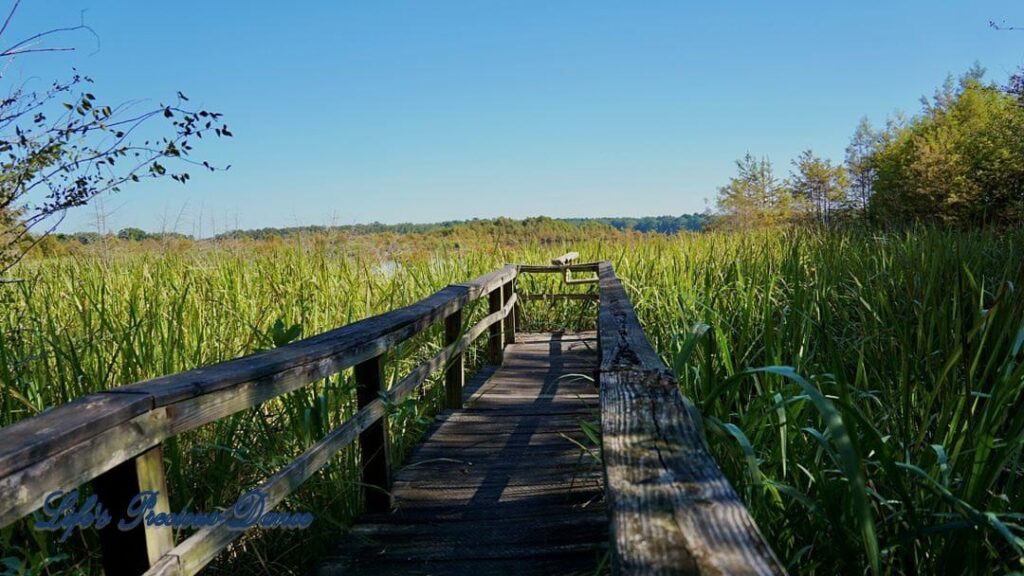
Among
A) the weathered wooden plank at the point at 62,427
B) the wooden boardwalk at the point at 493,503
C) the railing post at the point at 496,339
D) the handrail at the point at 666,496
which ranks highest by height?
the weathered wooden plank at the point at 62,427

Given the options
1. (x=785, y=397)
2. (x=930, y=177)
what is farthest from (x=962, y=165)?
(x=785, y=397)

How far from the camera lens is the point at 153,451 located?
1309mm

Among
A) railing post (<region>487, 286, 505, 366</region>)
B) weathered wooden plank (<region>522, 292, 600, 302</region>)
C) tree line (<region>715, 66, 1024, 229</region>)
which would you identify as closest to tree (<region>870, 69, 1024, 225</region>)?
tree line (<region>715, 66, 1024, 229</region>)

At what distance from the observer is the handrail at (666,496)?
72cm

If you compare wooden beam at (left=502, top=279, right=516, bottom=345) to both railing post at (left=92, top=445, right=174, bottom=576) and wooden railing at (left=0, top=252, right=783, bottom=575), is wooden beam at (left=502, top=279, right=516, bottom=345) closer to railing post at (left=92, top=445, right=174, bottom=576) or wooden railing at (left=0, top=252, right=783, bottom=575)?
wooden railing at (left=0, top=252, right=783, bottom=575)

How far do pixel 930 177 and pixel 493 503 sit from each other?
28.2m

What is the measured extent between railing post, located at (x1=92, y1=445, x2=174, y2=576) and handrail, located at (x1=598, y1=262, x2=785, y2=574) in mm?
931

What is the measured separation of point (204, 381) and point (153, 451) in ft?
0.67

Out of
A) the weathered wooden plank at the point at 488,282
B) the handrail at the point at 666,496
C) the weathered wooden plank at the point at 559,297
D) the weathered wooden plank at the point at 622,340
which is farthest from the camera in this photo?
the weathered wooden plank at the point at 559,297

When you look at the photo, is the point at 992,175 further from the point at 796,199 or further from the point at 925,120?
the point at 925,120

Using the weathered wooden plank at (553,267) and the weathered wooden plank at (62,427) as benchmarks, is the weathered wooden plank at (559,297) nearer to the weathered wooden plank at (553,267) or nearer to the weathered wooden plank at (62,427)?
the weathered wooden plank at (553,267)

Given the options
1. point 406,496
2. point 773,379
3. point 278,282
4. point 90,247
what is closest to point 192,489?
point 406,496

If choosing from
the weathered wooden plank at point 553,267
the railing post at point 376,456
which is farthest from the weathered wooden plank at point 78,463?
the weathered wooden plank at point 553,267

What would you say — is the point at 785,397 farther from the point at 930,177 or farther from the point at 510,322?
the point at 930,177
